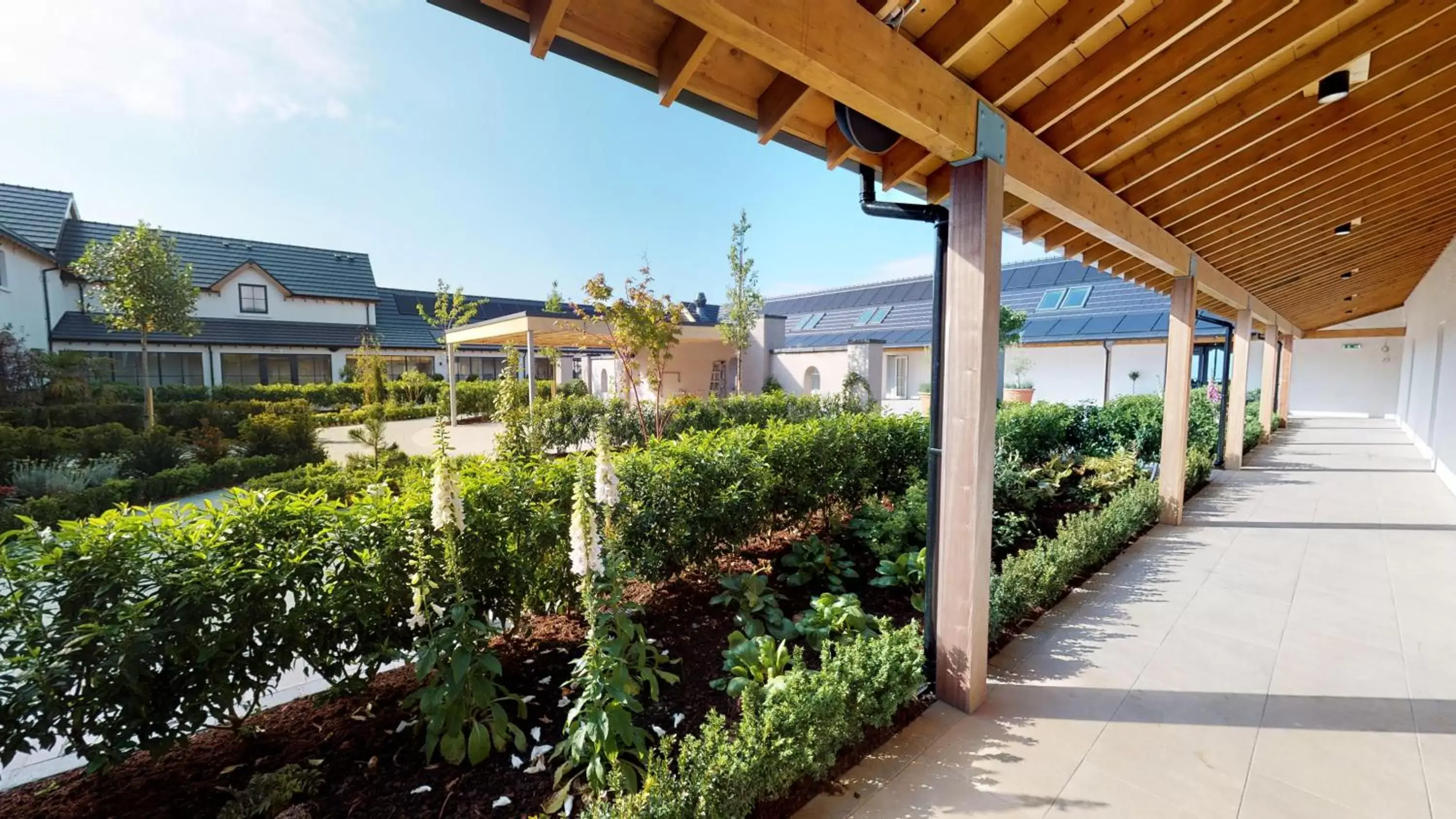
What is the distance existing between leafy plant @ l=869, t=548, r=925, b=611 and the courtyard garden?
1.7 inches

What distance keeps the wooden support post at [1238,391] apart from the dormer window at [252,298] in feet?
99.0

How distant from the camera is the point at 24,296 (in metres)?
15.4

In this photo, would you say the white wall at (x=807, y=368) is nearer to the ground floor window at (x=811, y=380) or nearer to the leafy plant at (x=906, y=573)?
the ground floor window at (x=811, y=380)

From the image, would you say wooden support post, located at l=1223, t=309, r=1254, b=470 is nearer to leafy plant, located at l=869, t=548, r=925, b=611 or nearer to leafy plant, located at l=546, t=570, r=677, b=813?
leafy plant, located at l=869, t=548, r=925, b=611

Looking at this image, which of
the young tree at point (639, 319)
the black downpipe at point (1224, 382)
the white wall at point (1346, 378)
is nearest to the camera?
the black downpipe at point (1224, 382)

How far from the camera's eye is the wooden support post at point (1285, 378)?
15237 mm

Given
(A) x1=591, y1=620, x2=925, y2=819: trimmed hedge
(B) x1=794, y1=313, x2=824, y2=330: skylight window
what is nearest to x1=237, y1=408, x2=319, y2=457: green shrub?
(A) x1=591, y1=620, x2=925, y2=819: trimmed hedge

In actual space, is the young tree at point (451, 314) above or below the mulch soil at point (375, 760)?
above

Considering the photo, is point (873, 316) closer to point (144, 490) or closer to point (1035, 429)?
point (1035, 429)

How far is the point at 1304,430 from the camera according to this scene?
14.2 metres

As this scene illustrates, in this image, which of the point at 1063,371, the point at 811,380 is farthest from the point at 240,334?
the point at 1063,371

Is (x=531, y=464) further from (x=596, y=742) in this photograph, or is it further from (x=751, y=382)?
(x=751, y=382)

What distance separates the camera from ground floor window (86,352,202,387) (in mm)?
19016

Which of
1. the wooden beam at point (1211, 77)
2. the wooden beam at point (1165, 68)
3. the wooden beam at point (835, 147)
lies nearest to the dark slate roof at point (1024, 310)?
the wooden beam at point (1211, 77)
